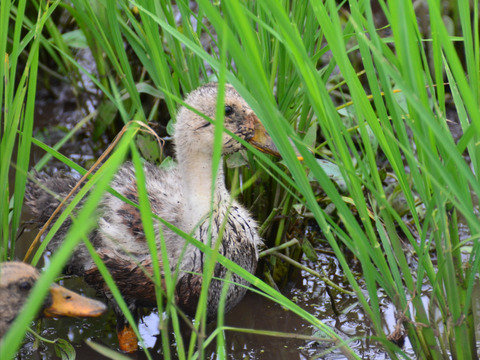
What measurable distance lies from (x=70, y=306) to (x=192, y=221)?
1.96ft

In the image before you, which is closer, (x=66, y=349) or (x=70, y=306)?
(x=70, y=306)

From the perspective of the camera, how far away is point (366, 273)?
1806 millimetres

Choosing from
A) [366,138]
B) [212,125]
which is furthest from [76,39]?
[366,138]

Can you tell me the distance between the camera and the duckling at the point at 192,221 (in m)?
2.41

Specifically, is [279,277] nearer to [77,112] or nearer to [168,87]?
[168,87]

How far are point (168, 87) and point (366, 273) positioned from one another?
3.25ft

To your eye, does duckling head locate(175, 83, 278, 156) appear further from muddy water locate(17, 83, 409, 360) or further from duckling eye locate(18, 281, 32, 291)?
duckling eye locate(18, 281, 32, 291)

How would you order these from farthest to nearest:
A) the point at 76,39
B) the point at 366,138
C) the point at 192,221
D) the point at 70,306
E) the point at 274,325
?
the point at 76,39, the point at 274,325, the point at 192,221, the point at 70,306, the point at 366,138

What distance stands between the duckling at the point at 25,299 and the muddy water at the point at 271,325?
0.68 meters

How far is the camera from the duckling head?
7.98ft

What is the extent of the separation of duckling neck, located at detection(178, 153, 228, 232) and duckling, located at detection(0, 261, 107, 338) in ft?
1.87

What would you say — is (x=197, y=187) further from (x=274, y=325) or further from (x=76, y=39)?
(x=76, y=39)

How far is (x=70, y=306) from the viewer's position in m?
1.91

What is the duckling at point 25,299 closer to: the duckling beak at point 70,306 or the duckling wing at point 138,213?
the duckling beak at point 70,306
